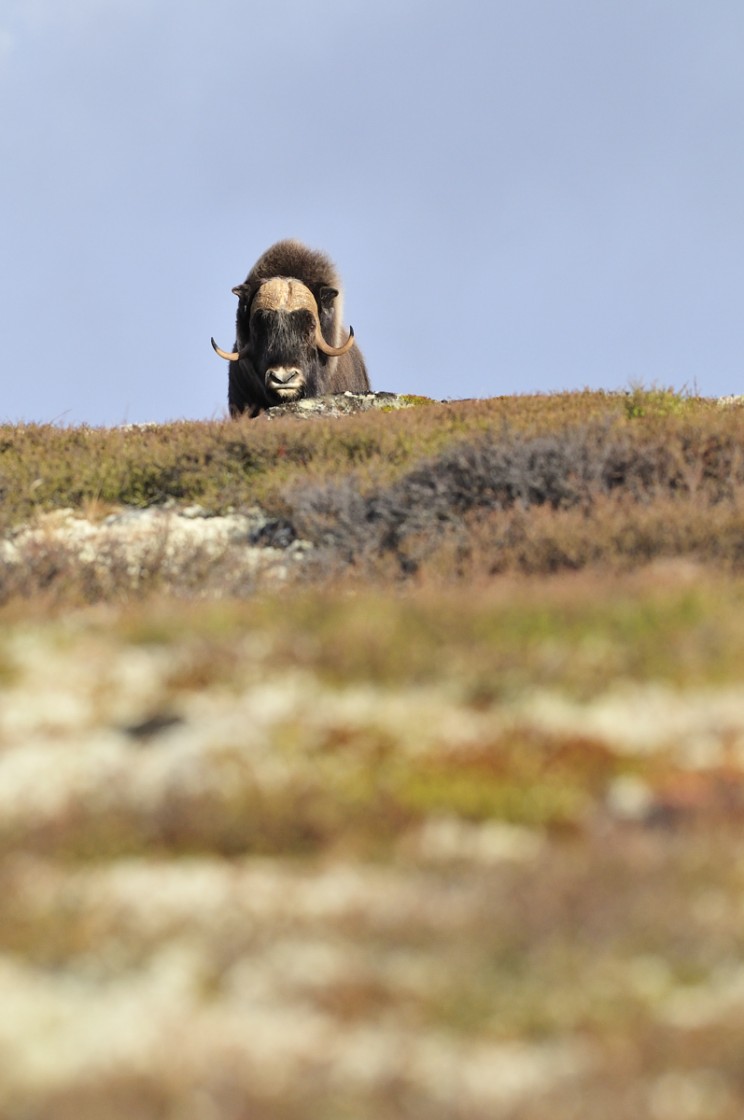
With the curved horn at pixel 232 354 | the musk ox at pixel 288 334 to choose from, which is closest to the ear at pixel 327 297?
the musk ox at pixel 288 334

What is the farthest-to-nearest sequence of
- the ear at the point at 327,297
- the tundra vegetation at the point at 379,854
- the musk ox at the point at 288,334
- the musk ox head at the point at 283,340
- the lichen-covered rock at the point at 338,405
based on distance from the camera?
the ear at the point at 327,297 < the musk ox at the point at 288,334 < the musk ox head at the point at 283,340 < the lichen-covered rock at the point at 338,405 < the tundra vegetation at the point at 379,854

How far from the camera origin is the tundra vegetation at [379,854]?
3.36 m

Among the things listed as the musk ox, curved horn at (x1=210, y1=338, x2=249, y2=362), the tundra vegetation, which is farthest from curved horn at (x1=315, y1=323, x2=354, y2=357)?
the tundra vegetation

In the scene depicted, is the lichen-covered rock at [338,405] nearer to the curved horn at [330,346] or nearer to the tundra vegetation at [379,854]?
the curved horn at [330,346]

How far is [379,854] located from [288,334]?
21.9m

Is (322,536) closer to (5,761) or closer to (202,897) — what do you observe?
(5,761)

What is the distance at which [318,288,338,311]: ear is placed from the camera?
27.4 metres

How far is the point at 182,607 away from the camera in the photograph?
763cm

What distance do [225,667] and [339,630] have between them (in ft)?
1.98

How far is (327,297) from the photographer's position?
2747 centimetres

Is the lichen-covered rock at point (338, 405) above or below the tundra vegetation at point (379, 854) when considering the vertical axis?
above

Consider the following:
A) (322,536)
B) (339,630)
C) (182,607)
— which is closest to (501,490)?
(322,536)

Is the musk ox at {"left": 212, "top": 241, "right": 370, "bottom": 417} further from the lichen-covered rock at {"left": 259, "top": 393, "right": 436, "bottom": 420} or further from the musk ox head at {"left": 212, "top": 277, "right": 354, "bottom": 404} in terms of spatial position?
the lichen-covered rock at {"left": 259, "top": 393, "right": 436, "bottom": 420}

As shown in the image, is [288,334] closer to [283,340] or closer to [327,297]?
[283,340]
